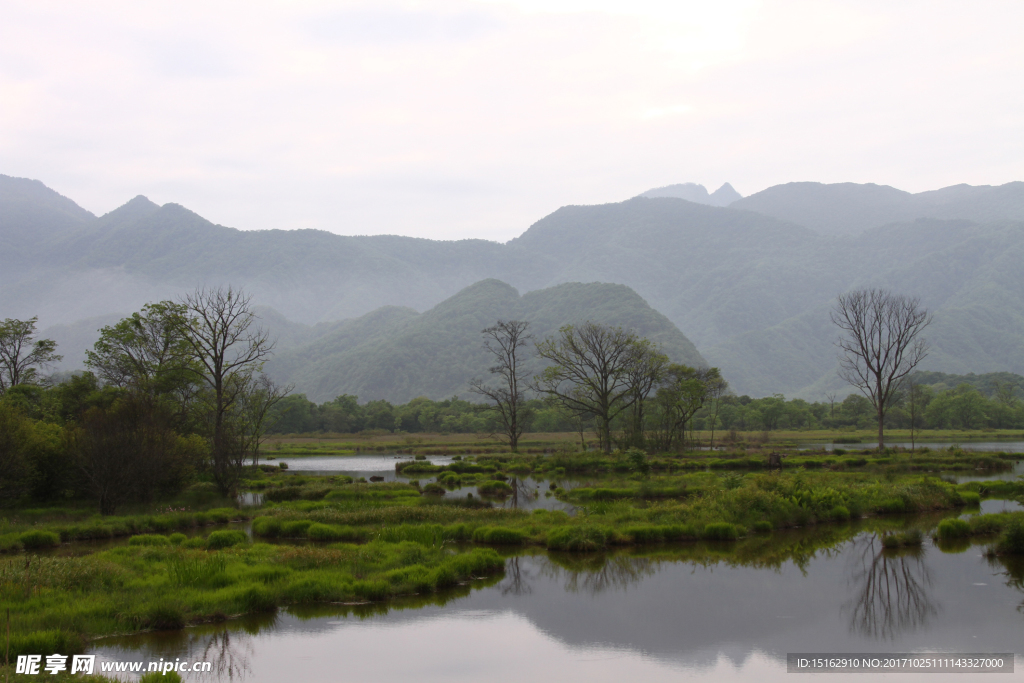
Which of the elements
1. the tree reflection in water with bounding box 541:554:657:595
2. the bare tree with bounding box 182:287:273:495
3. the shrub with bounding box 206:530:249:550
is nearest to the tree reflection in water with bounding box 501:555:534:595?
the tree reflection in water with bounding box 541:554:657:595

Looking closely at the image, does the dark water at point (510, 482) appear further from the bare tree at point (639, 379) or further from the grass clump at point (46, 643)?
the grass clump at point (46, 643)


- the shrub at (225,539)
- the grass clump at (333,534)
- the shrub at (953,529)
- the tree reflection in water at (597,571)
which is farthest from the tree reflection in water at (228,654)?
the shrub at (953,529)

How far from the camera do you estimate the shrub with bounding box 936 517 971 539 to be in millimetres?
24531

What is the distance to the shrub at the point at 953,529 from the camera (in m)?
24.5

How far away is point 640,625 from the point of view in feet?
52.6

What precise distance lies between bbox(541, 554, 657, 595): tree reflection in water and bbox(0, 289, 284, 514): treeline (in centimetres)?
2244

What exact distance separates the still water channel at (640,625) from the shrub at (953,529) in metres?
2.76

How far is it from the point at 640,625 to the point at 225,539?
56.0 ft

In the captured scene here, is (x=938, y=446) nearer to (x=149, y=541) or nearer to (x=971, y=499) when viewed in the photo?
(x=971, y=499)

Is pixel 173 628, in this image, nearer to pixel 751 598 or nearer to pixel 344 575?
pixel 344 575

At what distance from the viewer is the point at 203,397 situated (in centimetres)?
4788

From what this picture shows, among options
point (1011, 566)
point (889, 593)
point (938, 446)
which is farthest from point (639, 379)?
point (889, 593)

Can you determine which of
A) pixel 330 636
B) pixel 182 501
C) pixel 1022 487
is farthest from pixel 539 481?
pixel 330 636

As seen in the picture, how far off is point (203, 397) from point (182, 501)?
1272cm
